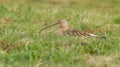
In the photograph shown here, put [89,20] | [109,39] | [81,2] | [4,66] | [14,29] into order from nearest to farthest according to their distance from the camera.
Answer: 1. [4,66]
2. [109,39]
3. [14,29]
4. [89,20]
5. [81,2]

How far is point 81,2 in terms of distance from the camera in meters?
20.3

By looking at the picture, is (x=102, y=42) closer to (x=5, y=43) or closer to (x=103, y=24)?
(x=5, y=43)

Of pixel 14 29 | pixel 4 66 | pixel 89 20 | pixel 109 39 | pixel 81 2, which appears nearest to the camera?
pixel 4 66

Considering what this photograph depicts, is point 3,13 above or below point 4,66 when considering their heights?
below

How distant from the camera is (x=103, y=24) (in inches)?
464

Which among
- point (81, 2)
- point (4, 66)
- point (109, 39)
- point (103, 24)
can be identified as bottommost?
point (81, 2)

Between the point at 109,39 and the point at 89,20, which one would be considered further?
the point at 89,20

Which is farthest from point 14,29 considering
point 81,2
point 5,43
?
point 81,2

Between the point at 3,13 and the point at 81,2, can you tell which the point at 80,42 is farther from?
the point at 81,2

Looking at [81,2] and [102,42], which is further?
[81,2]

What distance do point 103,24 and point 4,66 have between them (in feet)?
15.4

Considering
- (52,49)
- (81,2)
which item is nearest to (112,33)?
(52,49)

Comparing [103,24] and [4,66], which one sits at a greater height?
[4,66]

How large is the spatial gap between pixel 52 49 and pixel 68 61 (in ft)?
1.58
